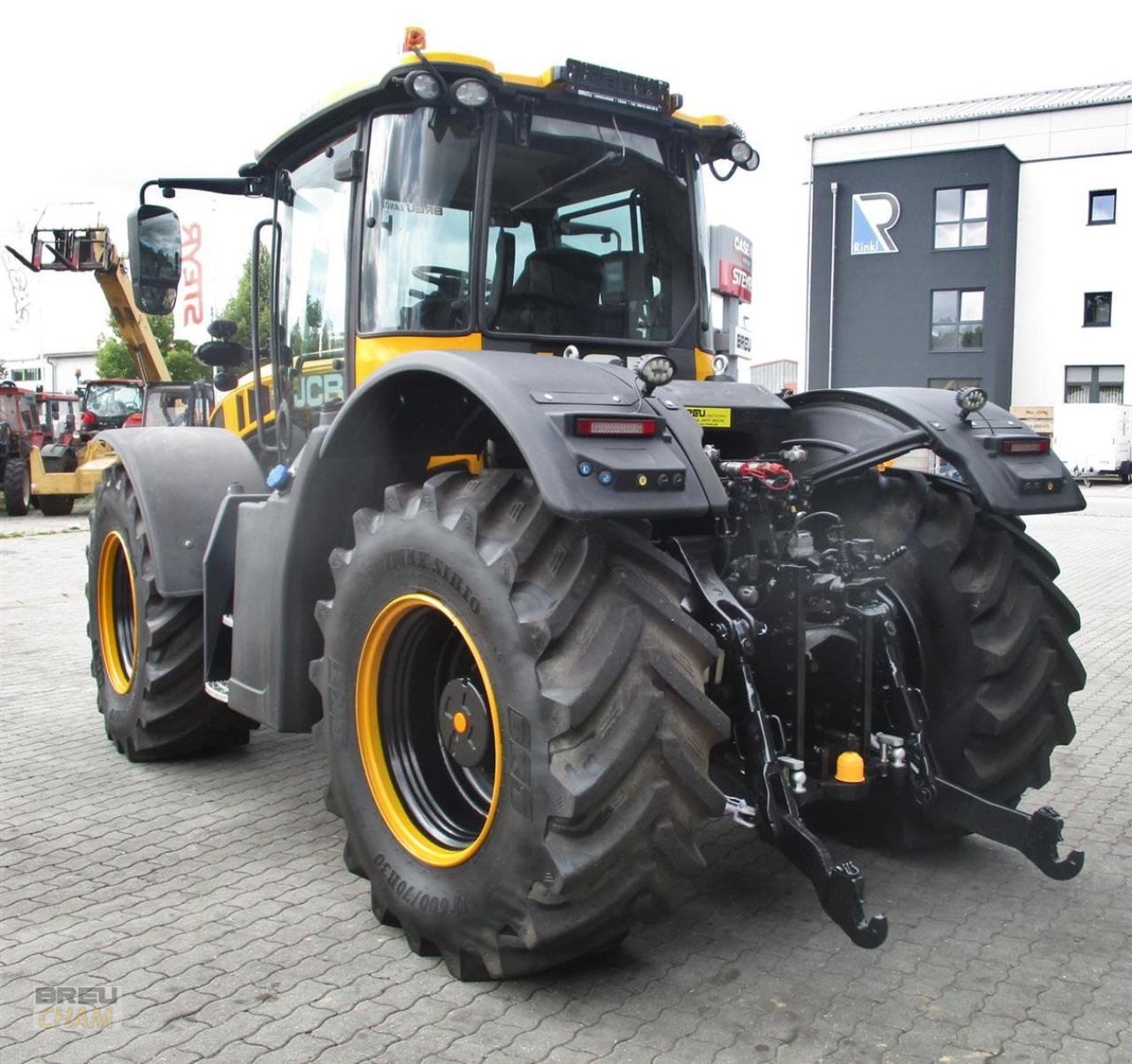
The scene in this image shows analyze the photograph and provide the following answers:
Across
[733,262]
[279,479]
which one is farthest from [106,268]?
[279,479]

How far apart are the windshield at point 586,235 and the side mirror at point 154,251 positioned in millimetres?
1935

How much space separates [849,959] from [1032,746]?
110 centimetres

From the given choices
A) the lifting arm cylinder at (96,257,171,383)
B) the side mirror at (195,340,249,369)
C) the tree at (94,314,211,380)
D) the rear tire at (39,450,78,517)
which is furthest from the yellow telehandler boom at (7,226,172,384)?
the tree at (94,314,211,380)

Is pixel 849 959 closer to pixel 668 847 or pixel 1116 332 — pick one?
pixel 668 847

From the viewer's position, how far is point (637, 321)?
4422 mm

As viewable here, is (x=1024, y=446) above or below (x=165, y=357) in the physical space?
below

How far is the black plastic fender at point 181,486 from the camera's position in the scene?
16.4 ft

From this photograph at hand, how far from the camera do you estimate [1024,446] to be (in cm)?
378

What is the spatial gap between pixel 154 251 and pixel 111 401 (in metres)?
21.3

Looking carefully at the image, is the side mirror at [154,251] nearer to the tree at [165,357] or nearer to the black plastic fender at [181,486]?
the black plastic fender at [181,486]

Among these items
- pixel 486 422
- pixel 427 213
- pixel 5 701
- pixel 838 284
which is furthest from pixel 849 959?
pixel 838 284

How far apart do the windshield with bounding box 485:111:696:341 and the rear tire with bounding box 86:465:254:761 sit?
2.20 metres

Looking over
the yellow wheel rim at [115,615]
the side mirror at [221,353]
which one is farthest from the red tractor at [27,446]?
the side mirror at [221,353]

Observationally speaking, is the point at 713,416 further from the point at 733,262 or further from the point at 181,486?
the point at 733,262
